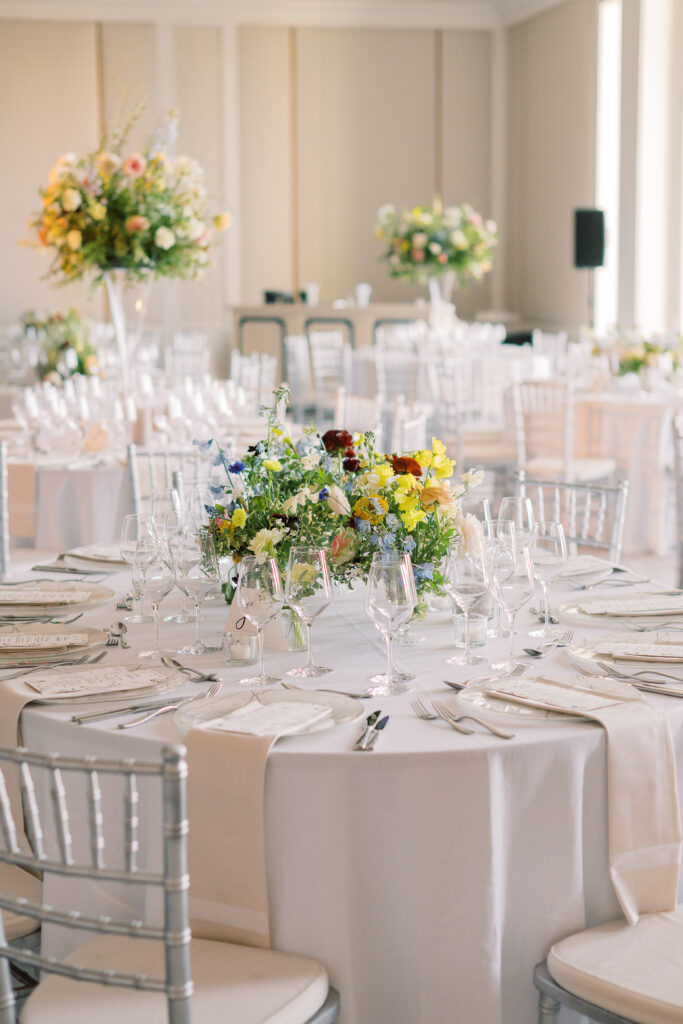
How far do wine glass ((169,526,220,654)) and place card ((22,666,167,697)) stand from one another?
0.19 m

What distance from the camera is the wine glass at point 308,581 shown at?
2.09 m

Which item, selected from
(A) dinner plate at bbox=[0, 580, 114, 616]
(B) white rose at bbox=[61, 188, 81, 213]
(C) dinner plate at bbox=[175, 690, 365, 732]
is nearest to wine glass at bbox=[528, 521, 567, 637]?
(C) dinner plate at bbox=[175, 690, 365, 732]

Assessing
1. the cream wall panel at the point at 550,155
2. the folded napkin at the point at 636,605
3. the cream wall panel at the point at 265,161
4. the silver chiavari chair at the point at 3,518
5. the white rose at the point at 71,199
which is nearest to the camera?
the folded napkin at the point at 636,605

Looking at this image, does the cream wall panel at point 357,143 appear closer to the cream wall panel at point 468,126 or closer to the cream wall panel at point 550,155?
the cream wall panel at point 468,126

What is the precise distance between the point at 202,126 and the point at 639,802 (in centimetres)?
1296

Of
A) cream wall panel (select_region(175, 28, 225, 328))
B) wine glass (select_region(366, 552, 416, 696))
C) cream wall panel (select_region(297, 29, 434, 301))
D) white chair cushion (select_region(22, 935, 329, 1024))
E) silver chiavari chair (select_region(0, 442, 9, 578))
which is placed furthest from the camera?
cream wall panel (select_region(297, 29, 434, 301))

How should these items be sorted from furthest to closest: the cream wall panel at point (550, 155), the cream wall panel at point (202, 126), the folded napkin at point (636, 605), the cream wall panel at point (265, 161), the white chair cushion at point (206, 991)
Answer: the cream wall panel at point (265, 161) → the cream wall panel at point (202, 126) → the cream wall panel at point (550, 155) → the folded napkin at point (636, 605) → the white chair cushion at point (206, 991)

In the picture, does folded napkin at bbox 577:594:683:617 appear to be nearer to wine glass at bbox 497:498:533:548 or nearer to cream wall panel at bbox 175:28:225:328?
wine glass at bbox 497:498:533:548

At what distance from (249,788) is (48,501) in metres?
2.95

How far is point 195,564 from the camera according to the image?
2.30m

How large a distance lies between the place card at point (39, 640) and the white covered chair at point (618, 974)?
1082mm

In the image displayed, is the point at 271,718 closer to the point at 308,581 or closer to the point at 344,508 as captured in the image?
the point at 308,581

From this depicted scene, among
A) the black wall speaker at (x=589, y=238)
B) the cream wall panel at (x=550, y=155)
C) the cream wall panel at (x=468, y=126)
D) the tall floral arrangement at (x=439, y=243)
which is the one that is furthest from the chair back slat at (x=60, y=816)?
the cream wall panel at (x=468, y=126)

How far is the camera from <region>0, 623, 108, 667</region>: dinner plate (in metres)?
2.30
